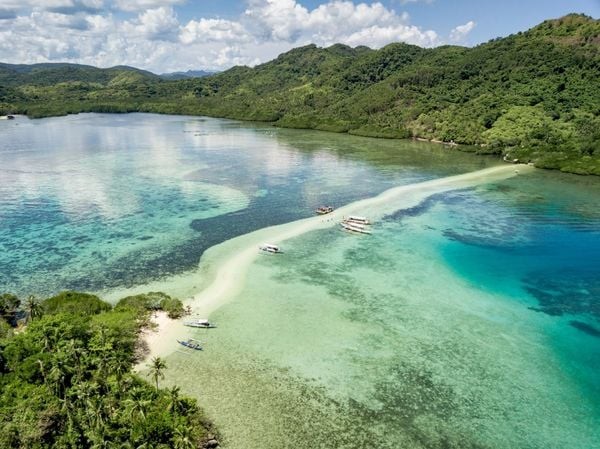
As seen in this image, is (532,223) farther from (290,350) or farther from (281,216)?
(290,350)

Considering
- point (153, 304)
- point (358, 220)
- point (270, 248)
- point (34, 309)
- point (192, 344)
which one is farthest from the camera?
point (358, 220)

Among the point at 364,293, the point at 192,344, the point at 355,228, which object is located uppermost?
the point at 355,228

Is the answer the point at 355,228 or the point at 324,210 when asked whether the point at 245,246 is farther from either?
the point at 324,210

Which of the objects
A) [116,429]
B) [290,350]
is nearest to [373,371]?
[290,350]

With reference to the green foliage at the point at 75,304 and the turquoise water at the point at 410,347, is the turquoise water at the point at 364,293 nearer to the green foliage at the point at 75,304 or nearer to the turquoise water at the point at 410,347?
the turquoise water at the point at 410,347

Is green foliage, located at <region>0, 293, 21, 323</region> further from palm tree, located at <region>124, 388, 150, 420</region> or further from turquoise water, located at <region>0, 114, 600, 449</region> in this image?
palm tree, located at <region>124, 388, 150, 420</region>

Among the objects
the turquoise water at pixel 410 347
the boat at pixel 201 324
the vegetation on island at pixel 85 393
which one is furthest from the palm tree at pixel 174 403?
the boat at pixel 201 324

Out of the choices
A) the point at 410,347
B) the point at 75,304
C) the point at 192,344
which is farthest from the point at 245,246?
the point at 410,347
